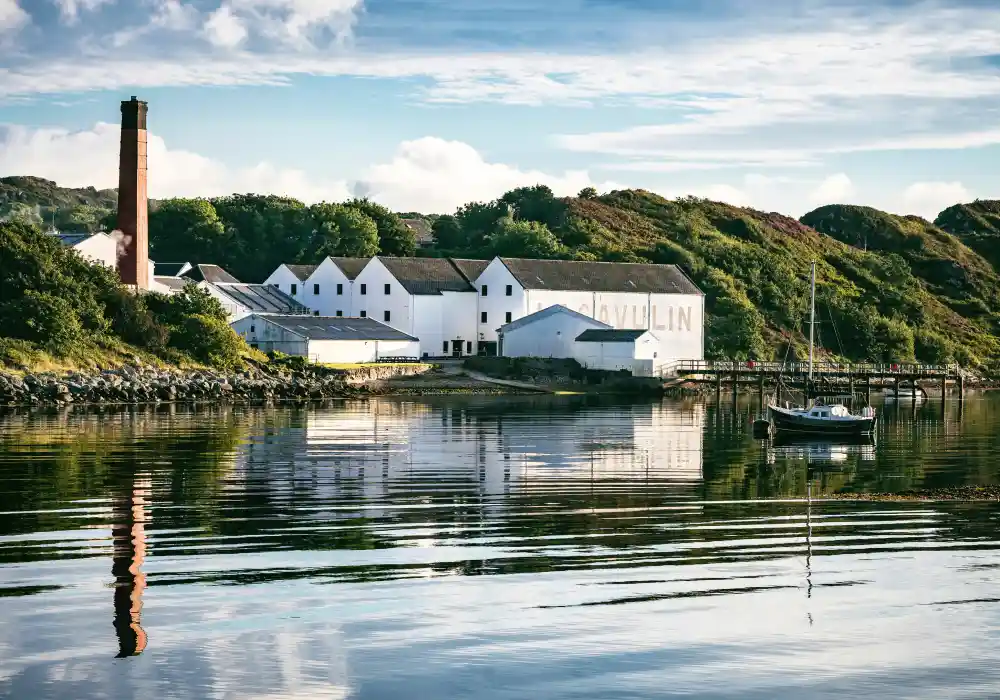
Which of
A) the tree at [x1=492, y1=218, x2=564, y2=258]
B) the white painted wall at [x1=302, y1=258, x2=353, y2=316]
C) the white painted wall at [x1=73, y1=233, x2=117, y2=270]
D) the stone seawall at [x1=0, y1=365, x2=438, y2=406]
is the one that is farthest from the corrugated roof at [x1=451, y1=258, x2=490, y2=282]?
the white painted wall at [x1=73, y1=233, x2=117, y2=270]

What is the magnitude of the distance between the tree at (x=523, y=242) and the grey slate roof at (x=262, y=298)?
24.7m

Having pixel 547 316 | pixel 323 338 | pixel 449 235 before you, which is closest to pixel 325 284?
pixel 547 316

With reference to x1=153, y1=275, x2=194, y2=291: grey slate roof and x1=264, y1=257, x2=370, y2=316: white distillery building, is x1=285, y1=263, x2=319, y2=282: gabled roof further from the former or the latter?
x1=153, y1=275, x2=194, y2=291: grey slate roof

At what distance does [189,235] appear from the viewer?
124625 mm

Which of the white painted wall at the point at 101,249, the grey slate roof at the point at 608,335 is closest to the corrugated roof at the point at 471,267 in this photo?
the grey slate roof at the point at 608,335

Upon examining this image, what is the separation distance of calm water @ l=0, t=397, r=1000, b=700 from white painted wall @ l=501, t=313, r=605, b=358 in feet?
191

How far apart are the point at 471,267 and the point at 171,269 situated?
23.8 metres

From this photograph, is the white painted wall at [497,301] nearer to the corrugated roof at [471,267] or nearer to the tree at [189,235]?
the corrugated roof at [471,267]

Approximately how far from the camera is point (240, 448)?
38.8 m

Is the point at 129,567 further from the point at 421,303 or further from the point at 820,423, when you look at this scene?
the point at 421,303

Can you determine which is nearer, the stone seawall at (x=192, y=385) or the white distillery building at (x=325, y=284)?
the stone seawall at (x=192, y=385)

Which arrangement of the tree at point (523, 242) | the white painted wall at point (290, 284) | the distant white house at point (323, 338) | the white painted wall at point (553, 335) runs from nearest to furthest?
the distant white house at point (323, 338) < the white painted wall at point (553, 335) < the white painted wall at point (290, 284) < the tree at point (523, 242)

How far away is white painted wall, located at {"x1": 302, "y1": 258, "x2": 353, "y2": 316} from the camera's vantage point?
343ft

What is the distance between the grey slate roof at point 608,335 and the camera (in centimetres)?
9088
